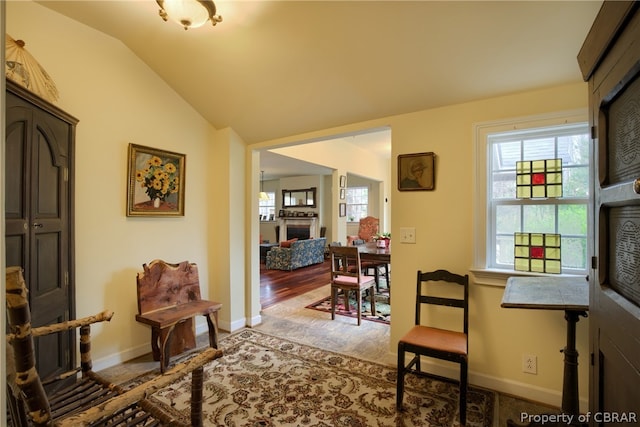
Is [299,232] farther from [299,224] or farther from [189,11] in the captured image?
[189,11]

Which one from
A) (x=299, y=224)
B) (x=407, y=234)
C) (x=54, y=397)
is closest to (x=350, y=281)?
(x=407, y=234)

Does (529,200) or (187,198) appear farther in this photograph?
(187,198)

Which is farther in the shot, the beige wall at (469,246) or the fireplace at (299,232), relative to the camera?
the fireplace at (299,232)

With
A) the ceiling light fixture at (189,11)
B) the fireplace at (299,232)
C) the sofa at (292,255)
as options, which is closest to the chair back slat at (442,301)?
the ceiling light fixture at (189,11)

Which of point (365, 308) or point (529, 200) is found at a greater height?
point (529, 200)

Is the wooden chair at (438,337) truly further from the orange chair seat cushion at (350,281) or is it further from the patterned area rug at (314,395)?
the orange chair seat cushion at (350,281)

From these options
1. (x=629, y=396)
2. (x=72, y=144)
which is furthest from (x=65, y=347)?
(x=629, y=396)

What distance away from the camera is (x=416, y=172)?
2.43 meters

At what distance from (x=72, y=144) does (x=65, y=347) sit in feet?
4.64

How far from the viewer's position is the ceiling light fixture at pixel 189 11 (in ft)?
5.59

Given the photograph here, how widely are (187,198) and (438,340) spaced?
106 inches

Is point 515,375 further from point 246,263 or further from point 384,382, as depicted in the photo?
point 246,263

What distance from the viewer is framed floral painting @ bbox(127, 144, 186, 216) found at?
2.67 metres

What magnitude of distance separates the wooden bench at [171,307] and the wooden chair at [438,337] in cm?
171
